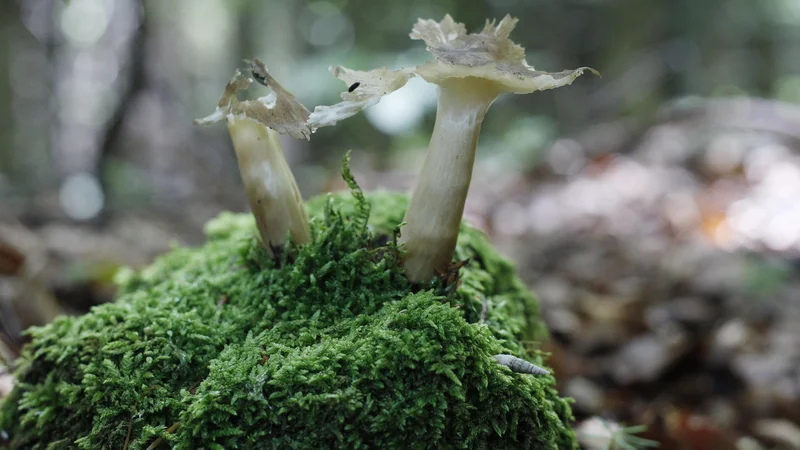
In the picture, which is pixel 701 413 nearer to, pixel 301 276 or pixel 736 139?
pixel 301 276

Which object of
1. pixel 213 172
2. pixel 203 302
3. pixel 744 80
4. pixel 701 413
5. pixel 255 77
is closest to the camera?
pixel 255 77

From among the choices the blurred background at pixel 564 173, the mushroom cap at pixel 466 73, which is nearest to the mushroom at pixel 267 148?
the mushroom cap at pixel 466 73

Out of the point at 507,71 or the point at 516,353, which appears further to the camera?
the point at 516,353

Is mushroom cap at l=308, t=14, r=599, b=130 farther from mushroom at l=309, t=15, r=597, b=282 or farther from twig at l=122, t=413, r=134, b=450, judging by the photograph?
twig at l=122, t=413, r=134, b=450

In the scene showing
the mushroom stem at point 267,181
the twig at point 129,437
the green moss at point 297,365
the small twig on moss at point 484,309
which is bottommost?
the twig at point 129,437

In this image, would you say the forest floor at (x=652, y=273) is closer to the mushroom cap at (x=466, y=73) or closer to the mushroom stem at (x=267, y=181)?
the mushroom stem at (x=267, y=181)

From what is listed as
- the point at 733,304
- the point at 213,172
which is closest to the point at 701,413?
the point at 733,304

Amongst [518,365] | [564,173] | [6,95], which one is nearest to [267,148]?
[518,365]

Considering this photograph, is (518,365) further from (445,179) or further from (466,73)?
(466,73)
